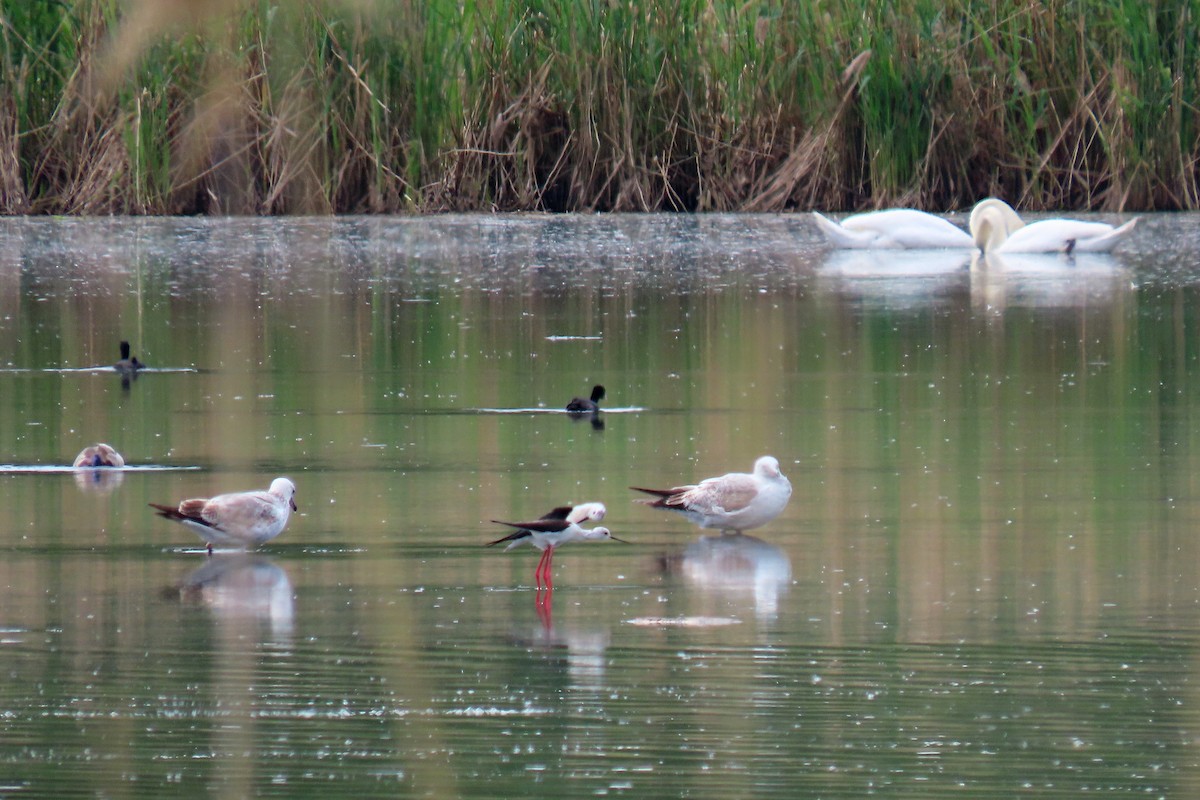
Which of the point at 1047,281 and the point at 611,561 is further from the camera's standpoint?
the point at 1047,281

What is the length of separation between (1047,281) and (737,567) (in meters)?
9.45

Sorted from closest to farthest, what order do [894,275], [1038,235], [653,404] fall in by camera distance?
[653,404] < [894,275] < [1038,235]

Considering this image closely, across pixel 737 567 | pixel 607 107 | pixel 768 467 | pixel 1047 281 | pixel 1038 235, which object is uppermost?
pixel 607 107

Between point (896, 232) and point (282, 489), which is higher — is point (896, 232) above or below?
above

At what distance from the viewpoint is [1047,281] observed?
15.0m

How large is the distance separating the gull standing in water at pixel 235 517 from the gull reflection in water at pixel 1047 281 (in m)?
7.21

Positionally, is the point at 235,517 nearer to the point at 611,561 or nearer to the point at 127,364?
the point at 611,561

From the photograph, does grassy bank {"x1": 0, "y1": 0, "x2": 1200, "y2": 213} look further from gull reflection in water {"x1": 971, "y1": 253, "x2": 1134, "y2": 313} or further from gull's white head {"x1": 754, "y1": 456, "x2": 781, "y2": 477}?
gull's white head {"x1": 754, "y1": 456, "x2": 781, "y2": 477}

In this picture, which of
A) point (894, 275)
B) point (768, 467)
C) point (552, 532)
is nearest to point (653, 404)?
point (768, 467)

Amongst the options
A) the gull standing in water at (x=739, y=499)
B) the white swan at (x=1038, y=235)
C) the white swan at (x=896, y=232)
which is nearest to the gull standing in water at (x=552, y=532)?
the gull standing in water at (x=739, y=499)

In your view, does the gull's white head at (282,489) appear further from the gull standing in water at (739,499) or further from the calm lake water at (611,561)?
the gull standing in water at (739,499)

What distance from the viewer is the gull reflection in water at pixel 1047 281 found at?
43.6ft

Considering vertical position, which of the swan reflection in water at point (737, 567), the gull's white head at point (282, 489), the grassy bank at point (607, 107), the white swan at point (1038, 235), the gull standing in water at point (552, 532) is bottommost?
the swan reflection in water at point (737, 567)

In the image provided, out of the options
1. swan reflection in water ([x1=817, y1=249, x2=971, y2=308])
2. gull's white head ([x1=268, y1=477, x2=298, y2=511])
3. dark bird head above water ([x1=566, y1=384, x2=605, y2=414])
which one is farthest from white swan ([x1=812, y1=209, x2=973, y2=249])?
gull's white head ([x1=268, y1=477, x2=298, y2=511])
